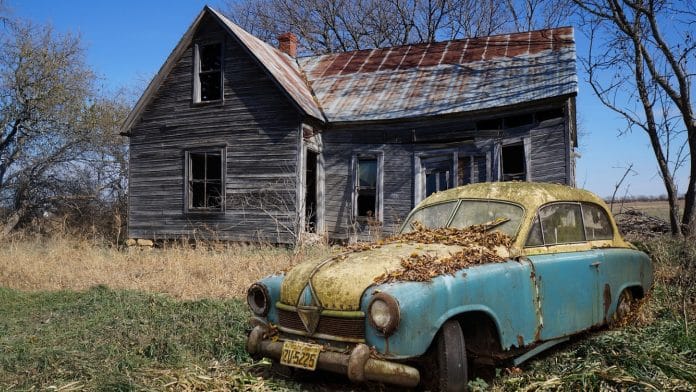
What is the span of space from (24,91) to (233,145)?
10.4 meters

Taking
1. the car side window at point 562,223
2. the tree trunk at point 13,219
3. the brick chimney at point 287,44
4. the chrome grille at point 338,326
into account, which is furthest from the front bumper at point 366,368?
the tree trunk at point 13,219

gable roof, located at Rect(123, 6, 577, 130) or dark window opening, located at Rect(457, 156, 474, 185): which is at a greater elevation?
gable roof, located at Rect(123, 6, 577, 130)

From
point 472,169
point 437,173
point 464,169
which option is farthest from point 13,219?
point 472,169

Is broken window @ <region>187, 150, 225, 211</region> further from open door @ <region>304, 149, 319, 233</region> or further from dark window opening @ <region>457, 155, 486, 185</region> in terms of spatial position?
dark window opening @ <region>457, 155, 486, 185</region>

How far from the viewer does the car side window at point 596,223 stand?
17.3ft

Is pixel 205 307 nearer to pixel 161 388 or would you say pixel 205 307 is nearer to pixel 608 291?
pixel 161 388

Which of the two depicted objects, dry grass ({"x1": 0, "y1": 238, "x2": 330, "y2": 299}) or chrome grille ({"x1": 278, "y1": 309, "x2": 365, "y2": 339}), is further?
dry grass ({"x1": 0, "y1": 238, "x2": 330, "y2": 299})

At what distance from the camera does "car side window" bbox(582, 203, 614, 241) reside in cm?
528

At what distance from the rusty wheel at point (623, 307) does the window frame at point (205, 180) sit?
35.5 feet

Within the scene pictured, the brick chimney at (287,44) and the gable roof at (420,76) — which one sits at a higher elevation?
the brick chimney at (287,44)

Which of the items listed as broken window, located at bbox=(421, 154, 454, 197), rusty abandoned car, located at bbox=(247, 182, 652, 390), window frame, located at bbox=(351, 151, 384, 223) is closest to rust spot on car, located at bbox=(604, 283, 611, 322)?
rusty abandoned car, located at bbox=(247, 182, 652, 390)

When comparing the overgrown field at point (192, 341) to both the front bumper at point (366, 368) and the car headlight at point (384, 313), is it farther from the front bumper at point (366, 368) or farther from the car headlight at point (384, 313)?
the car headlight at point (384, 313)

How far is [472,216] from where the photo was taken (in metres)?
4.99

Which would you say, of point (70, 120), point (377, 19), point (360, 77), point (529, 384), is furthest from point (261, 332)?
point (377, 19)
